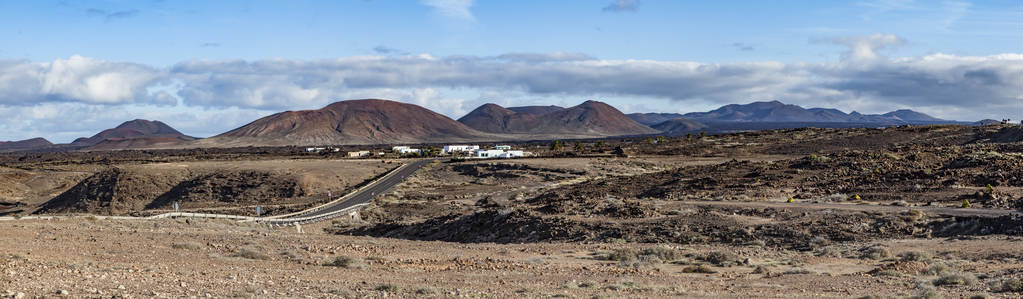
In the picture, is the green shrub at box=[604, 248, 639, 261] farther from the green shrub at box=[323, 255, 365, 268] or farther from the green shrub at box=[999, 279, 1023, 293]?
the green shrub at box=[999, 279, 1023, 293]

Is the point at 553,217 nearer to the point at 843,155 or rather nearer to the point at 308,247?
the point at 308,247

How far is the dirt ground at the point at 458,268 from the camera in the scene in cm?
1795

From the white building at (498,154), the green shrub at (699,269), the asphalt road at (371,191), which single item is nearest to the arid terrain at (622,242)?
the green shrub at (699,269)

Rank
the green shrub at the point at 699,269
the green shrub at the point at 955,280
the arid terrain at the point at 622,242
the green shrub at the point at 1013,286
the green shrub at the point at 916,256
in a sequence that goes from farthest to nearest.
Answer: the green shrub at the point at 916,256
the green shrub at the point at 699,269
the green shrub at the point at 955,280
the arid terrain at the point at 622,242
the green shrub at the point at 1013,286

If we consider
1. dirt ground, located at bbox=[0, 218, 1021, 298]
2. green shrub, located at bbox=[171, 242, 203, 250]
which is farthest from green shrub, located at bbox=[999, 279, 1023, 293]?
green shrub, located at bbox=[171, 242, 203, 250]

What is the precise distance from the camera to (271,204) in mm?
69438

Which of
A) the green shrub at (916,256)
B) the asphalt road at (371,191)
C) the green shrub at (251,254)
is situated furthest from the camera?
the asphalt road at (371,191)

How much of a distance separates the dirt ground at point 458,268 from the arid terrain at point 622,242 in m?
0.09

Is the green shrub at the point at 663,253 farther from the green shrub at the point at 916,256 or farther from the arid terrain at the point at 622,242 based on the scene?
the green shrub at the point at 916,256

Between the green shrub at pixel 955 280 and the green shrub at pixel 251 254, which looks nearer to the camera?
the green shrub at pixel 955 280

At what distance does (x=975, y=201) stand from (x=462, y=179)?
174 ft

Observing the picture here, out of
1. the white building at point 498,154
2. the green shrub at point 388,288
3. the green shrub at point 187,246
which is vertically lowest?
the green shrub at point 187,246

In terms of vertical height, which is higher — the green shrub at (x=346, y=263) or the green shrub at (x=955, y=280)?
the green shrub at (x=346, y=263)

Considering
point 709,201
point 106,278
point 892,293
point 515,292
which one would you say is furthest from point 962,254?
point 106,278
